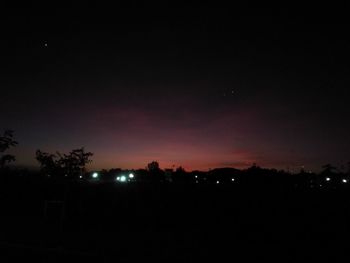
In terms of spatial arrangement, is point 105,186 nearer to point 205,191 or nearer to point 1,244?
point 205,191

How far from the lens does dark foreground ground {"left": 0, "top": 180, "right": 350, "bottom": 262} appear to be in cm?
1166

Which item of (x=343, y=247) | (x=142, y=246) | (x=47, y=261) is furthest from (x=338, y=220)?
(x=47, y=261)

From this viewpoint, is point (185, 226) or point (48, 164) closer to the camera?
point (185, 226)

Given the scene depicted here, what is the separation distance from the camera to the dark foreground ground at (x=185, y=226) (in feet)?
38.2

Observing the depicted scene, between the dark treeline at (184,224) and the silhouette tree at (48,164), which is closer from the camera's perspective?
the dark treeline at (184,224)

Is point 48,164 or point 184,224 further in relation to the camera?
point 48,164

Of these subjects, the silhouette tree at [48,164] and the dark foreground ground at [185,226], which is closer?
the dark foreground ground at [185,226]

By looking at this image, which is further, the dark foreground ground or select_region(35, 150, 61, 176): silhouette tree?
select_region(35, 150, 61, 176): silhouette tree

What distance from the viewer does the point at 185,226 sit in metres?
15.8

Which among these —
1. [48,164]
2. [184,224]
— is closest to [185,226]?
[184,224]

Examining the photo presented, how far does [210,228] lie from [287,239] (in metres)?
2.99

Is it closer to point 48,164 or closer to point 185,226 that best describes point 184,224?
point 185,226

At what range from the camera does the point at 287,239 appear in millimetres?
13180

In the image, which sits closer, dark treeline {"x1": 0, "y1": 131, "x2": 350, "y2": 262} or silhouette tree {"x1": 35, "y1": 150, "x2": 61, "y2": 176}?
dark treeline {"x1": 0, "y1": 131, "x2": 350, "y2": 262}
